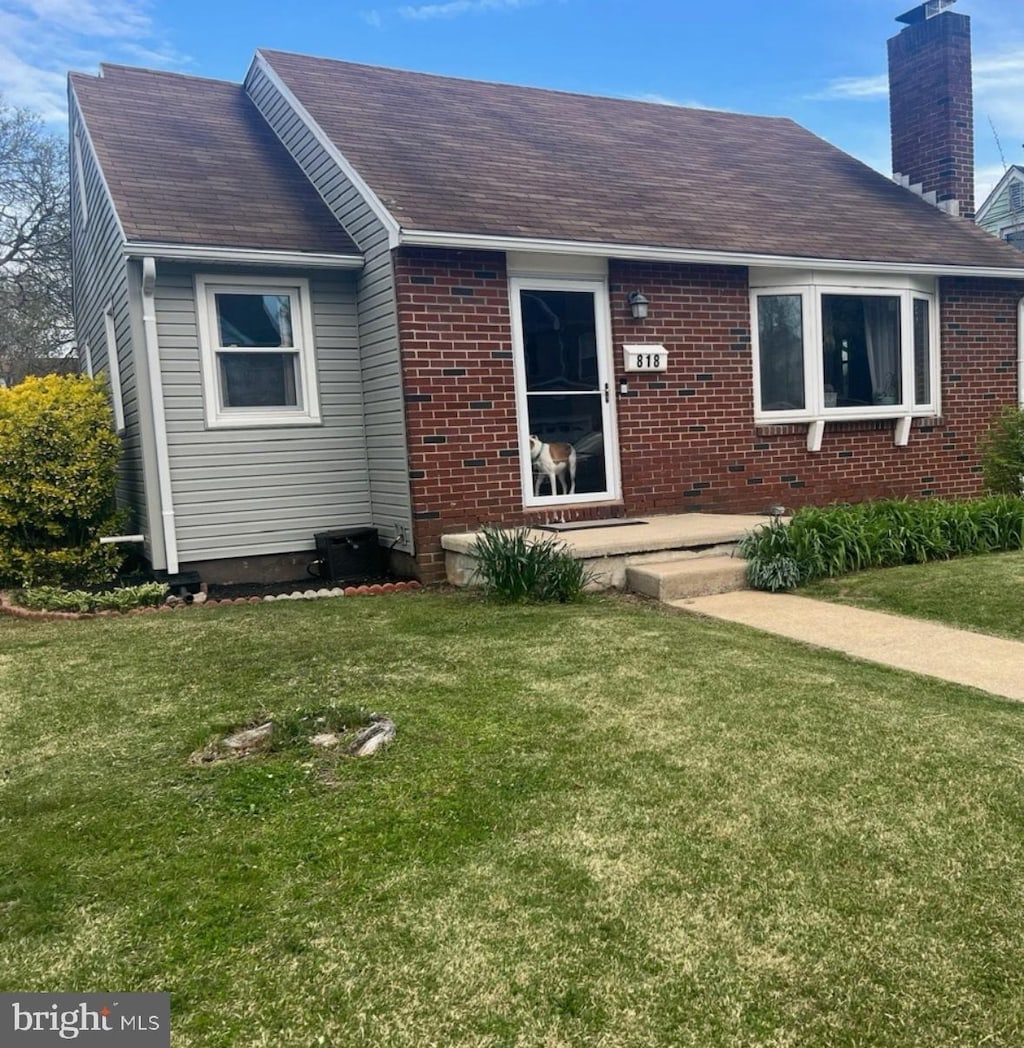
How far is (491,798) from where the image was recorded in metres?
2.98

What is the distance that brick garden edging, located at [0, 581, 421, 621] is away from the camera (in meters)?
6.55

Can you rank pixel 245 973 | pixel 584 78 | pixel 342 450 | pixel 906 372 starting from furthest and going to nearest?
pixel 584 78 → pixel 906 372 → pixel 342 450 → pixel 245 973

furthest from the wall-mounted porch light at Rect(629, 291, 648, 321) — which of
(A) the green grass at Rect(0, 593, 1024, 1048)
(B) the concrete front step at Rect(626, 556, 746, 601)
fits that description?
(A) the green grass at Rect(0, 593, 1024, 1048)

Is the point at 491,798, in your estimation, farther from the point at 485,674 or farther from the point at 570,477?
the point at 570,477

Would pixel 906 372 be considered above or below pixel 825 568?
above

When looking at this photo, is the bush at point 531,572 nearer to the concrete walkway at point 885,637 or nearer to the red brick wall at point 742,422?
the concrete walkway at point 885,637

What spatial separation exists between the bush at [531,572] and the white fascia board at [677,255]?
8.05ft

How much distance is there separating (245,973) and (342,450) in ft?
21.0

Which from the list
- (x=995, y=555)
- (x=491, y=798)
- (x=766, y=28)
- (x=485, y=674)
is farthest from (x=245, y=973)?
(x=766, y=28)

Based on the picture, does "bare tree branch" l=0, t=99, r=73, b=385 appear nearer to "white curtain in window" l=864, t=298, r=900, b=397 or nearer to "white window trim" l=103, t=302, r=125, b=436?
"white window trim" l=103, t=302, r=125, b=436

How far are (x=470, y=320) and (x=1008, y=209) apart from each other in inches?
853

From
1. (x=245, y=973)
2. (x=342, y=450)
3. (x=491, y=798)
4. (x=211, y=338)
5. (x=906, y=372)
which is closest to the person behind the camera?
(x=245, y=973)

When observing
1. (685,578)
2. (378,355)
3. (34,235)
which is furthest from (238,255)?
(34,235)

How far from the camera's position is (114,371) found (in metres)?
9.39
